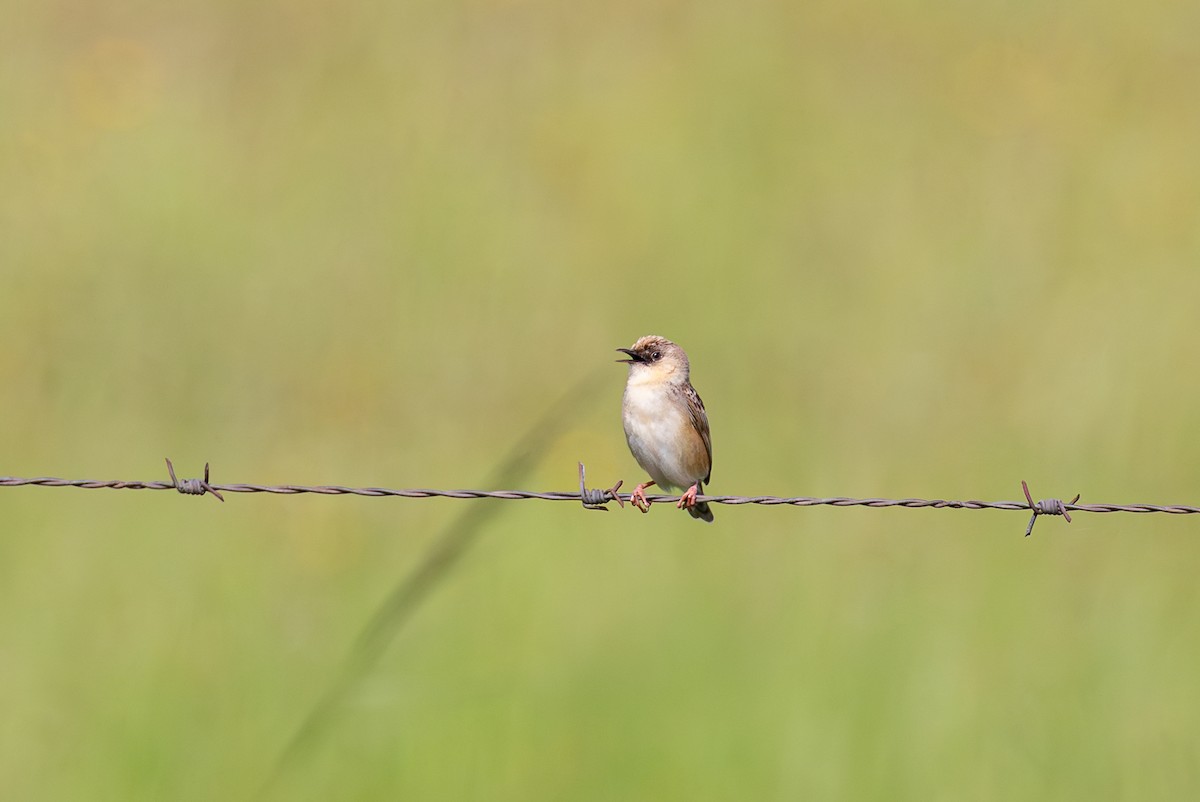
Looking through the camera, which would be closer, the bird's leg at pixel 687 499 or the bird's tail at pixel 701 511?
the bird's leg at pixel 687 499

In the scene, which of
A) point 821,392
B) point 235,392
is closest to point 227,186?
point 235,392

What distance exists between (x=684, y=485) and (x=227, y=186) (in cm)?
740

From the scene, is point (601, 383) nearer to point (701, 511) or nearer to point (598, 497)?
point (701, 511)

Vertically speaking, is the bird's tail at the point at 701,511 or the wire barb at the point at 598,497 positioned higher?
the bird's tail at the point at 701,511

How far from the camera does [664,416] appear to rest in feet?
25.9

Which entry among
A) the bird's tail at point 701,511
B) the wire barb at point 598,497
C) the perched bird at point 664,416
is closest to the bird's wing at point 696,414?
the perched bird at point 664,416

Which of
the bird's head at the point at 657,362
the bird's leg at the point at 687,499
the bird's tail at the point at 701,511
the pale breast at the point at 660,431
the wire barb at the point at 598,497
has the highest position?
the bird's head at the point at 657,362

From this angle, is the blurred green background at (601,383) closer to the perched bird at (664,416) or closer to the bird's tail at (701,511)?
the bird's tail at (701,511)

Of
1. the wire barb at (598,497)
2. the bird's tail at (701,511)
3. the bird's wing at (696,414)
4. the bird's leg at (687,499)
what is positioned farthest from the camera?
the bird's wing at (696,414)

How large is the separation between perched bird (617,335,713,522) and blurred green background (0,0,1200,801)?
3.29 feet

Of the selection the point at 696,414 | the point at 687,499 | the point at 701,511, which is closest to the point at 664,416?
the point at 696,414

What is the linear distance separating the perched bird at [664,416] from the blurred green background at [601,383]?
1.00 metres

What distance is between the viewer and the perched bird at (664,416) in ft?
25.9

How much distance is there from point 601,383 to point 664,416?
233 cm
